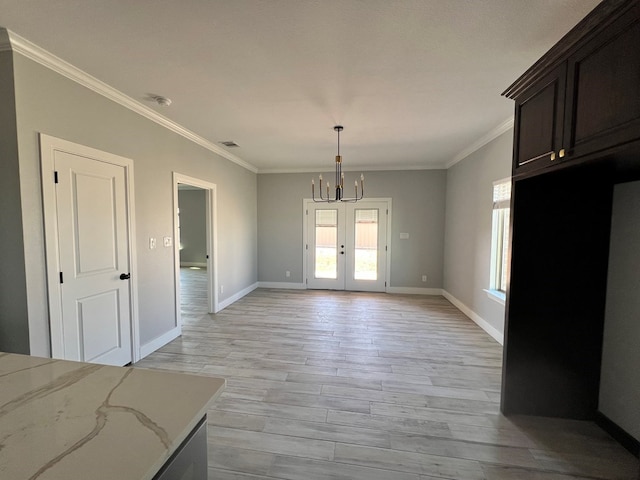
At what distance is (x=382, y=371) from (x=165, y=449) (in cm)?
250

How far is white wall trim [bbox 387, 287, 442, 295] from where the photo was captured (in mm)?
5910

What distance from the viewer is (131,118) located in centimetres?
289

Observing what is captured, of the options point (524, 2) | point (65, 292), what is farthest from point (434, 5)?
point (65, 292)

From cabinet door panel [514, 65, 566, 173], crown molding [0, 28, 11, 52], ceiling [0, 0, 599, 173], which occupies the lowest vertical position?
cabinet door panel [514, 65, 566, 173]

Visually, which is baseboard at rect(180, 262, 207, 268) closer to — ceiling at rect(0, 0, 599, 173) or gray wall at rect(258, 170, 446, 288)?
gray wall at rect(258, 170, 446, 288)

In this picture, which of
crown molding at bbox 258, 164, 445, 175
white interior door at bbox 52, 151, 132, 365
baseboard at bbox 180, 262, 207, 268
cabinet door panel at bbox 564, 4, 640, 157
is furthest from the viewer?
baseboard at bbox 180, 262, 207, 268

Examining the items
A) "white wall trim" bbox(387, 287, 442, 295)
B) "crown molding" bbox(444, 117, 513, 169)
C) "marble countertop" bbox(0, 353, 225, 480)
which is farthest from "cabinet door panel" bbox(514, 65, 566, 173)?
"white wall trim" bbox(387, 287, 442, 295)

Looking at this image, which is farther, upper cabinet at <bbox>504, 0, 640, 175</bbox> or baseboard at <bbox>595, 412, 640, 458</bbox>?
baseboard at <bbox>595, 412, 640, 458</bbox>

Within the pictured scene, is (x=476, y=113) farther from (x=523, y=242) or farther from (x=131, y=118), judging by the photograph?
(x=131, y=118)

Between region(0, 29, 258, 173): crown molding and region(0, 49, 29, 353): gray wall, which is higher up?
region(0, 29, 258, 173): crown molding

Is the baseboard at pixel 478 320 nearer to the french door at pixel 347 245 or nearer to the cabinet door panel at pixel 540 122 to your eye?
the french door at pixel 347 245

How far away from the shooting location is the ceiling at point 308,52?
1647 millimetres

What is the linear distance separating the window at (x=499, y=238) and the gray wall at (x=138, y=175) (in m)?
4.05

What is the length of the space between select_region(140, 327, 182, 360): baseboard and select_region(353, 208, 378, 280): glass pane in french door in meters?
3.71
